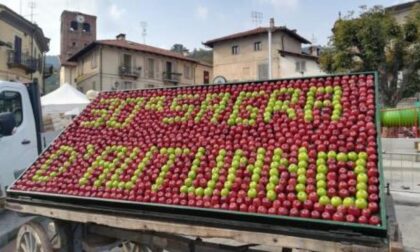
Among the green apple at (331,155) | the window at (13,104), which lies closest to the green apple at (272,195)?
the green apple at (331,155)

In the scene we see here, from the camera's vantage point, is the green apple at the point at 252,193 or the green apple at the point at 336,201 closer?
the green apple at the point at 336,201

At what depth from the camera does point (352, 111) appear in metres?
3.96

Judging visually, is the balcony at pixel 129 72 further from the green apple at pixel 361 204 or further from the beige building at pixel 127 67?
the green apple at pixel 361 204

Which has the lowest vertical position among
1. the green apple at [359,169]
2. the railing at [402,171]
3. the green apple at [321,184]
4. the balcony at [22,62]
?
the railing at [402,171]

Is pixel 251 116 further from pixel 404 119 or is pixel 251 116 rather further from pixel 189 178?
pixel 404 119

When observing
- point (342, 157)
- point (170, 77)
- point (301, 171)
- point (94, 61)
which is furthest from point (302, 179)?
point (170, 77)

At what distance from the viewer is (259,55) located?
41.0m

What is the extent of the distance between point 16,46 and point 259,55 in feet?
73.8

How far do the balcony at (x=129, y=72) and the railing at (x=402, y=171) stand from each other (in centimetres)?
3505

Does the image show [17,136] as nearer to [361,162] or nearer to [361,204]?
[361,162]

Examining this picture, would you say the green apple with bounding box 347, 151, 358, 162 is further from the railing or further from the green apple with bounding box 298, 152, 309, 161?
the railing

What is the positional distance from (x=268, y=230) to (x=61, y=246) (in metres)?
2.88

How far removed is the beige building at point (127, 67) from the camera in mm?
42156

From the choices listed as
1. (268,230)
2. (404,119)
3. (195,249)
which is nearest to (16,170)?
(195,249)
